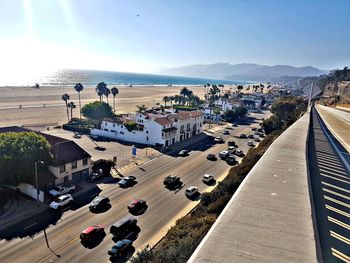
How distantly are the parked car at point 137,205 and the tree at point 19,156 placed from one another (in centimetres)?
1382

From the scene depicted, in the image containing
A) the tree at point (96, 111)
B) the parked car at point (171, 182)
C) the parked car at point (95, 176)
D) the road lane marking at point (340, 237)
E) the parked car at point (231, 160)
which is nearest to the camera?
the road lane marking at point (340, 237)

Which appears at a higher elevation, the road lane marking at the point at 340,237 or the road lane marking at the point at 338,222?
the road lane marking at the point at 340,237

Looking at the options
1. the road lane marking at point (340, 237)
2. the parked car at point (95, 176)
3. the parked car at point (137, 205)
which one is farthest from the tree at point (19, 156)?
the road lane marking at point (340, 237)

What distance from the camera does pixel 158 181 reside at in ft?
140

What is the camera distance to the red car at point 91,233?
85.6 ft

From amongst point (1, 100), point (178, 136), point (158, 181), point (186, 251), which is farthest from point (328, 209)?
point (1, 100)

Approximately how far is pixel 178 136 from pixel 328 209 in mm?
57144

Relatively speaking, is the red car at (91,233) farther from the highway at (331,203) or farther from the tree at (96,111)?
the tree at (96,111)

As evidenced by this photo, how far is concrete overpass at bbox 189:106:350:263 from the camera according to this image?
831 cm

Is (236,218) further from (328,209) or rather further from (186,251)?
(328,209)

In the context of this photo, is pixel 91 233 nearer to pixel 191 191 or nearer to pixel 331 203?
pixel 191 191

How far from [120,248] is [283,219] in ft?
59.6

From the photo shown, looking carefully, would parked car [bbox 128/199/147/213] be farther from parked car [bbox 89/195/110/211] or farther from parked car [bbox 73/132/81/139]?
parked car [bbox 73/132/81/139]

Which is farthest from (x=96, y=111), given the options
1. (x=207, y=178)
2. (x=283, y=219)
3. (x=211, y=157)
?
(x=283, y=219)
